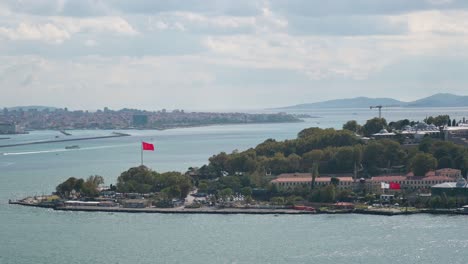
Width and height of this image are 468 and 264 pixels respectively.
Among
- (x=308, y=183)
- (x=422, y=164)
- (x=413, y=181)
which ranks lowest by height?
(x=308, y=183)

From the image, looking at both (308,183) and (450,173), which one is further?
(308,183)

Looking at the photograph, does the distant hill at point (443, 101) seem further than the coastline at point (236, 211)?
Yes

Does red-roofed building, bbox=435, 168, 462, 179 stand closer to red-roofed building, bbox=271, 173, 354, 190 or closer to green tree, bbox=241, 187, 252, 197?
red-roofed building, bbox=271, 173, 354, 190

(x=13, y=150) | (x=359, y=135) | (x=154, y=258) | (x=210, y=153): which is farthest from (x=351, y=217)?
(x=13, y=150)

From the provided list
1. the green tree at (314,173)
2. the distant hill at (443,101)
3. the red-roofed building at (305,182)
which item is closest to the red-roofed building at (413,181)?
the red-roofed building at (305,182)

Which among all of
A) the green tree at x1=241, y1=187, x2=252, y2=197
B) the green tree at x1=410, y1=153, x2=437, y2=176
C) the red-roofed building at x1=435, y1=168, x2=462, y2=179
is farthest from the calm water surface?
the green tree at x1=410, y1=153, x2=437, y2=176

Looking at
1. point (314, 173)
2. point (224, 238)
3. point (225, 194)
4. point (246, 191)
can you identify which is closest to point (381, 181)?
point (314, 173)

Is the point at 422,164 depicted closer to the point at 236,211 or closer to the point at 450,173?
the point at 450,173

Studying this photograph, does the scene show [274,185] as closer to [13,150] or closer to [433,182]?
[433,182]

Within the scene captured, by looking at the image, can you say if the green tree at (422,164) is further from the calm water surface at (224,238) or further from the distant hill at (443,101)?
the distant hill at (443,101)
